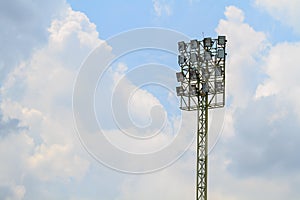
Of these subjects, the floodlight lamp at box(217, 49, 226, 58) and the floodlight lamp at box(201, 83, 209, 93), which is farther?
the floodlight lamp at box(201, 83, 209, 93)

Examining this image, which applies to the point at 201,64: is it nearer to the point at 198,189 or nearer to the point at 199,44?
the point at 199,44

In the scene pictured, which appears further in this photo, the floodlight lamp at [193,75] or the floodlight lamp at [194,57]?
the floodlight lamp at [193,75]

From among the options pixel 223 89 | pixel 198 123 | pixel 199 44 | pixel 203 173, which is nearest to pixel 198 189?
pixel 203 173

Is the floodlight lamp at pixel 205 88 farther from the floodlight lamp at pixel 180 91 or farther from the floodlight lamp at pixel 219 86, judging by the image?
the floodlight lamp at pixel 180 91

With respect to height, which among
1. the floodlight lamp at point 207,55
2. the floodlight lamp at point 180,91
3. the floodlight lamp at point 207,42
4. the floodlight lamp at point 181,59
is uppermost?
the floodlight lamp at point 207,42

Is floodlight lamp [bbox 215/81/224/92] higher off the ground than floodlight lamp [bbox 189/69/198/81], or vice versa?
floodlight lamp [bbox 189/69/198/81]

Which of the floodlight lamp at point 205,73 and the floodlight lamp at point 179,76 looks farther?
the floodlight lamp at point 179,76

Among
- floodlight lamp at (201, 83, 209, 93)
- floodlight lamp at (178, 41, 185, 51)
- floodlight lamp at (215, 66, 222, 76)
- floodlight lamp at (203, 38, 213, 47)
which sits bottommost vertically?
floodlight lamp at (201, 83, 209, 93)

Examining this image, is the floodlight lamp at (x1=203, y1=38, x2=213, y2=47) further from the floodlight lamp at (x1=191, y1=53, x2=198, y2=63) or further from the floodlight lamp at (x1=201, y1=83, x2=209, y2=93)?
the floodlight lamp at (x1=201, y1=83, x2=209, y2=93)

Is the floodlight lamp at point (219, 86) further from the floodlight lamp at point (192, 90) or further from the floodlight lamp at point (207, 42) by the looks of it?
the floodlight lamp at point (207, 42)

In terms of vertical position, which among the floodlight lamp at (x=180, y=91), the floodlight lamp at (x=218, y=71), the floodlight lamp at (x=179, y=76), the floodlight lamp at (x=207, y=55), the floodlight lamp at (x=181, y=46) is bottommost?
the floodlight lamp at (x=180, y=91)

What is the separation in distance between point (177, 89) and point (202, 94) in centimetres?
247

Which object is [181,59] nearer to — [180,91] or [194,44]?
[194,44]

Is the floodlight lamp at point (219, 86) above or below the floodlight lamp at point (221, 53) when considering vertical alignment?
below
